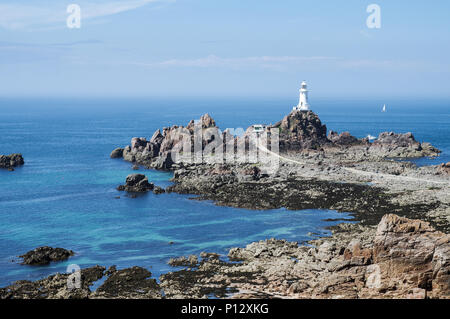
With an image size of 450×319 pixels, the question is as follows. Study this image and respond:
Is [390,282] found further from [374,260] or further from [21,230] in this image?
[21,230]

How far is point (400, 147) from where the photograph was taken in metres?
115

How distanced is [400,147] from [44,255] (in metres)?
86.3

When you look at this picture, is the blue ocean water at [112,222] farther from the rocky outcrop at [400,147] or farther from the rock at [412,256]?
the rock at [412,256]

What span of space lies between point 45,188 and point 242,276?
5305 centimetres

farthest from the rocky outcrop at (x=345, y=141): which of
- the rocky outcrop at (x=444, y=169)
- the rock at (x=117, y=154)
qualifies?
the rock at (x=117, y=154)

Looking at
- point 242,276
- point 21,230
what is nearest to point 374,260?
point 242,276

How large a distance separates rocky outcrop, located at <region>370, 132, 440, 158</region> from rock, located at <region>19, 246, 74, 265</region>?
77.0 metres

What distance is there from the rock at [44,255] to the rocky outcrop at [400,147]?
7704 cm

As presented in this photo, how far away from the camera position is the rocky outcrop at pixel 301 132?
11700cm

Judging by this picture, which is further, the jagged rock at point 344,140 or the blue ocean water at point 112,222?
the jagged rock at point 344,140

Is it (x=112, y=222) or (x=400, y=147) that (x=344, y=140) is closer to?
(x=400, y=147)

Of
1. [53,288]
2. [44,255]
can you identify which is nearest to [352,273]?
[53,288]

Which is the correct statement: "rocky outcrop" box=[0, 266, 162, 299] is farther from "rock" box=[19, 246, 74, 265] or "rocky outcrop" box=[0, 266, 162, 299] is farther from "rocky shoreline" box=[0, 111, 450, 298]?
"rock" box=[19, 246, 74, 265]

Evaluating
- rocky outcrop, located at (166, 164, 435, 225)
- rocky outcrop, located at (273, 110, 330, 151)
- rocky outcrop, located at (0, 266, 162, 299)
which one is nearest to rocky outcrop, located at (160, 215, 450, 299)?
rocky outcrop, located at (0, 266, 162, 299)
